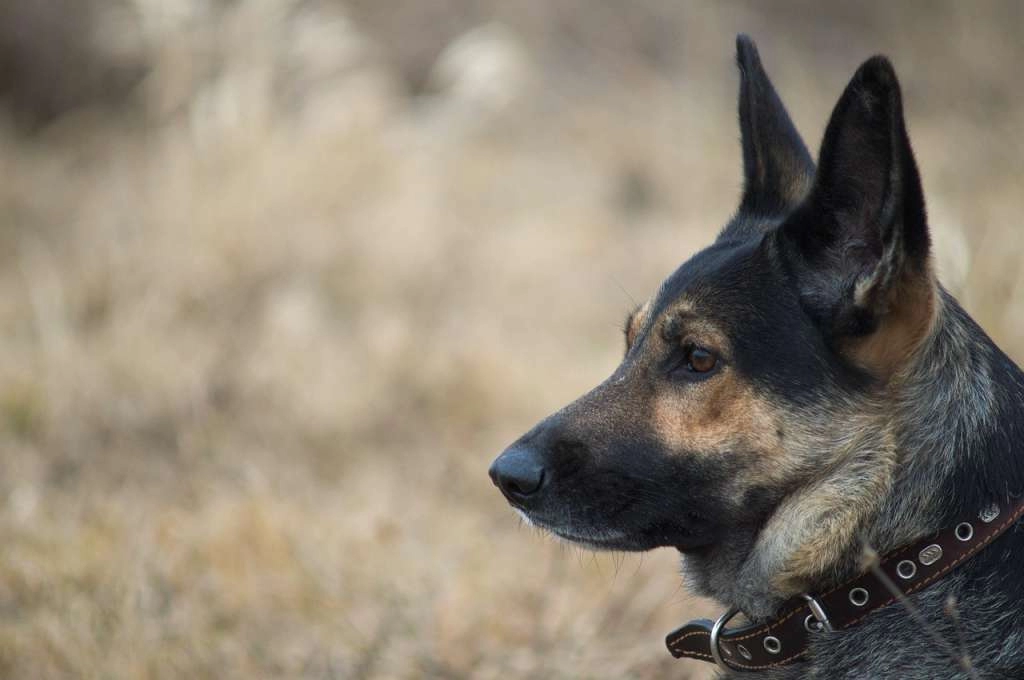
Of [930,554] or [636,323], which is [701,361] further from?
[930,554]

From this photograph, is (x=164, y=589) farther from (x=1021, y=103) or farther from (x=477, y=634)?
(x=1021, y=103)

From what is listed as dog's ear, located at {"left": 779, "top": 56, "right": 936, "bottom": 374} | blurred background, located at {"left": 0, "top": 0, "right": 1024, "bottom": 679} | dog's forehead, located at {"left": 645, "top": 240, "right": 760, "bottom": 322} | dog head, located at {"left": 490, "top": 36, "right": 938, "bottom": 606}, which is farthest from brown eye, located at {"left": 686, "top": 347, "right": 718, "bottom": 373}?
blurred background, located at {"left": 0, "top": 0, "right": 1024, "bottom": 679}

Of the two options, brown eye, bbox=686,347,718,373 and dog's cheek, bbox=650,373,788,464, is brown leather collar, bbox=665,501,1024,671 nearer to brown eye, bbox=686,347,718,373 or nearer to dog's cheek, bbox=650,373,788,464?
dog's cheek, bbox=650,373,788,464

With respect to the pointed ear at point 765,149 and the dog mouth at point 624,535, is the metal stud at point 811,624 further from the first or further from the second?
the pointed ear at point 765,149

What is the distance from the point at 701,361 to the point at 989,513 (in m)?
0.77

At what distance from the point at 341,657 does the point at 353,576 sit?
22.5 inches

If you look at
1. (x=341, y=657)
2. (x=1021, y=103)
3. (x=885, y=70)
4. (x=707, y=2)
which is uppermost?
(x=707, y=2)

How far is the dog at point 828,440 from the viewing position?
264 cm

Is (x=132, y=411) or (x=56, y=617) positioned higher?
(x=132, y=411)

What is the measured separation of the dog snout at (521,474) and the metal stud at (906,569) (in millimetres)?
883

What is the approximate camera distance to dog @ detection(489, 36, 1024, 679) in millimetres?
2637

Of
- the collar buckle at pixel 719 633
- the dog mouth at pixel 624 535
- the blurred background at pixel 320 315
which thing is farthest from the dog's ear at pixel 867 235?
the blurred background at pixel 320 315

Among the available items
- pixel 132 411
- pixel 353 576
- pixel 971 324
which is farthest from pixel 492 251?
pixel 971 324

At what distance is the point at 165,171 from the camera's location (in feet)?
26.7
